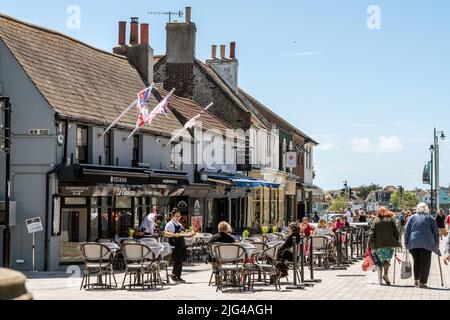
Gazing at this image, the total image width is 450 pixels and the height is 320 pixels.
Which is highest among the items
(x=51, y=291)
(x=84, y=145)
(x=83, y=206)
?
(x=84, y=145)

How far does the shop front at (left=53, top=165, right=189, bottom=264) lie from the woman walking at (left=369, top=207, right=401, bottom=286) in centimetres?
949

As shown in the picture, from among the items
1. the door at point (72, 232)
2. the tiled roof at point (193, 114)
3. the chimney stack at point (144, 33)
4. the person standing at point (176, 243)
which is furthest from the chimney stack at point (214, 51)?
the person standing at point (176, 243)

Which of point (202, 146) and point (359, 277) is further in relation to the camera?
point (202, 146)

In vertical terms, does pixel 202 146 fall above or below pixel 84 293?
above

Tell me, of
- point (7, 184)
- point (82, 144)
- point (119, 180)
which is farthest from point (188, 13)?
point (7, 184)

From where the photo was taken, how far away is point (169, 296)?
52.4 ft

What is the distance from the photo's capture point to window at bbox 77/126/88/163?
86.3 ft

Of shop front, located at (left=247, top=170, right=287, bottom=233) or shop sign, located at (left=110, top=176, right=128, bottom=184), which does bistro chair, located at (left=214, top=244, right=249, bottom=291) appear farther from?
shop front, located at (left=247, top=170, right=287, bottom=233)

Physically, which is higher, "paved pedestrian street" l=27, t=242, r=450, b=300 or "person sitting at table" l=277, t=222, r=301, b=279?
"person sitting at table" l=277, t=222, r=301, b=279

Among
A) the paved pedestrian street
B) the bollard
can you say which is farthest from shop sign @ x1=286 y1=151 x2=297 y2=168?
the bollard

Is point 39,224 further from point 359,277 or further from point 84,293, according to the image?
point 359,277

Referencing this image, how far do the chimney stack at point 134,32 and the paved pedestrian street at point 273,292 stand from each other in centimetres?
2009

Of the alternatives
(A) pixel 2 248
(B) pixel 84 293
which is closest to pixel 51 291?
(B) pixel 84 293
